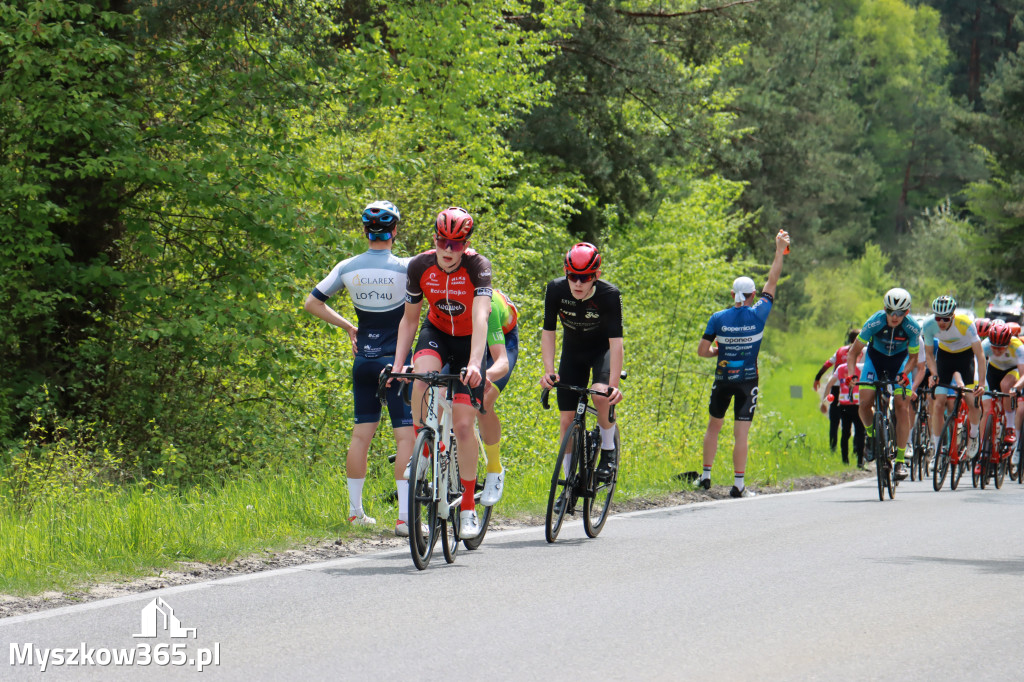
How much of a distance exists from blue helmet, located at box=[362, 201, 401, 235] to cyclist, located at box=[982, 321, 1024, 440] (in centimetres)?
976

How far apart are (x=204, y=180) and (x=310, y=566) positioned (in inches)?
249

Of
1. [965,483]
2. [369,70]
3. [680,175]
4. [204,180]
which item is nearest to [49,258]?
[204,180]

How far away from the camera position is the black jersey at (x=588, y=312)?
9.34 metres

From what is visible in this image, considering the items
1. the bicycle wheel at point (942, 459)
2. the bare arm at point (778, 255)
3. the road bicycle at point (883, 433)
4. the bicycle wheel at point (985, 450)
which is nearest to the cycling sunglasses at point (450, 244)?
the bare arm at point (778, 255)

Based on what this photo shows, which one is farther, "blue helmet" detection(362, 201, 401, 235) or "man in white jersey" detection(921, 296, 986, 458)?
"man in white jersey" detection(921, 296, 986, 458)

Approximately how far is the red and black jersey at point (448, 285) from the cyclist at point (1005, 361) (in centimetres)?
996

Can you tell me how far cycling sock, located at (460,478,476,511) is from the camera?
27.6 feet

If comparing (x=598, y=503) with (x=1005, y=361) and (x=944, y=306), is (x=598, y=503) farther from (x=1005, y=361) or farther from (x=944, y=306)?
(x=1005, y=361)

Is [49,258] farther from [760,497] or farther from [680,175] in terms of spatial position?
[680,175]

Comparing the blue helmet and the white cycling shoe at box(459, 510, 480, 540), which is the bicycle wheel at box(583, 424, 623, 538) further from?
the blue helmet

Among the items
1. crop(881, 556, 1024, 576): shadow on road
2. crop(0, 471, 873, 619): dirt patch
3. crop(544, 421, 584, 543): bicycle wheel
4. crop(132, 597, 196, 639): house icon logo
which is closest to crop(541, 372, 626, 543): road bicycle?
crop(544, 421, 584, 543): bicycle wheel

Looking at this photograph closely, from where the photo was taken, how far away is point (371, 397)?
925 centimetres

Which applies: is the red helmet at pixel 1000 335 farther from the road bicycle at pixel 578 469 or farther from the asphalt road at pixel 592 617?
the road bicycle at pixel 578 469

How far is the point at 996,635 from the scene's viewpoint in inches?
260
